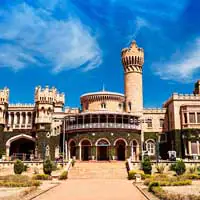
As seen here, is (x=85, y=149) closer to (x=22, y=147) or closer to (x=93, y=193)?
(x=22, y=147)

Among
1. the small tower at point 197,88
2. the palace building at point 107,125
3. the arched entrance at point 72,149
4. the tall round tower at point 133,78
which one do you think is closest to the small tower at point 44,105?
the palace building at point 107,125

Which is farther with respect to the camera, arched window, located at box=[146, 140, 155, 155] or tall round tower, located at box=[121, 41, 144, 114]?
tall round tower, located at box=[121, 41, 144, 114]

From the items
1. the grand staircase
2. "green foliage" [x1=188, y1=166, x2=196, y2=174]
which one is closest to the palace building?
the grand staircase

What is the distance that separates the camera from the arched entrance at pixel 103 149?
49.1 metres

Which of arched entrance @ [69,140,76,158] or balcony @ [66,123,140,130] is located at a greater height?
balcony @ [66,123,140,130]

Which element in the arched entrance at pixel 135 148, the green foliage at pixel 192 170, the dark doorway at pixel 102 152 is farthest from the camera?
the dark doorway at pixel 102 152

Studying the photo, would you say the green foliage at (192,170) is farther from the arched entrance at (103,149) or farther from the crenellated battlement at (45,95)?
the crenellated battlement at (45,95)

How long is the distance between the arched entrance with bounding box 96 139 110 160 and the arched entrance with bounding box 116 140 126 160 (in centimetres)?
203

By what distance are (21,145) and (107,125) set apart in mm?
21175

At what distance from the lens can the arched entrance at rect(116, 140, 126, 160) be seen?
50.5 metres

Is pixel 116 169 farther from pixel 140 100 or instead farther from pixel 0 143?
pixel 0 143

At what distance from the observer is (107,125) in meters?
49.6

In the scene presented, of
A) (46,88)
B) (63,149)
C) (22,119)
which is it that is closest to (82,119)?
(63,149)

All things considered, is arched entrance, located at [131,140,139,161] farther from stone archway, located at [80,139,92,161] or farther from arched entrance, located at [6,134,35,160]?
arched entrance, located at [6,134,35,160]
